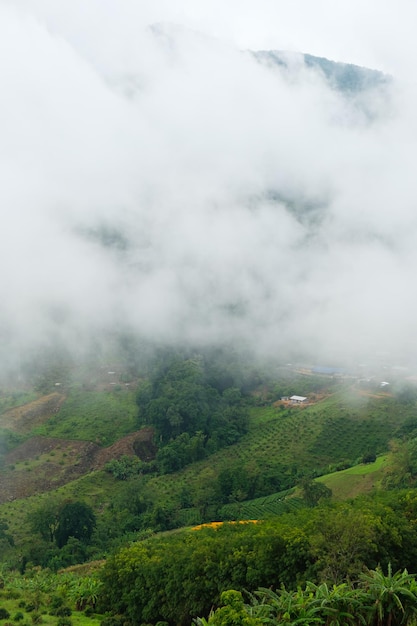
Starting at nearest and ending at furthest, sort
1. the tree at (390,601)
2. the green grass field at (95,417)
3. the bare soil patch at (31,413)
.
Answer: the tree at (390,601) < the green grass field at (95,417) < the bare soil patch at (31,413)

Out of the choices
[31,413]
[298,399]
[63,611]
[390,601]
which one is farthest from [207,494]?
[390,601]

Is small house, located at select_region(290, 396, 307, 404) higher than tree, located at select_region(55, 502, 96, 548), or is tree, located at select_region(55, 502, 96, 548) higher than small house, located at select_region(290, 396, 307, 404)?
small house, located at select_region(290, 396, 307, 404)

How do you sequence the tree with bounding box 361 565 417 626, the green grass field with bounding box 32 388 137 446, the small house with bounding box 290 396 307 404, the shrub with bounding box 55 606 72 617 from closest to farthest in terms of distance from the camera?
1. the tree with bounding box 361 565 417 626
2. the shrub with bounding box 55 606 72 617
3. the green grass field with bounding box 32 388 137 446
4. the small house with bounding box 290 396 307 404

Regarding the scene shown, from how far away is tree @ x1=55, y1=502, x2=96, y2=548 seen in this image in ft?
157

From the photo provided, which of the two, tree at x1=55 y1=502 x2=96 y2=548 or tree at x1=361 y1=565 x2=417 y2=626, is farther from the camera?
tree at x1=55 y1=502 x2=96 y2=548

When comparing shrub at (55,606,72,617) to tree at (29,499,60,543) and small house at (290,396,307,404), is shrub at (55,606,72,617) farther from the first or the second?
small house at (290,396,307,404)

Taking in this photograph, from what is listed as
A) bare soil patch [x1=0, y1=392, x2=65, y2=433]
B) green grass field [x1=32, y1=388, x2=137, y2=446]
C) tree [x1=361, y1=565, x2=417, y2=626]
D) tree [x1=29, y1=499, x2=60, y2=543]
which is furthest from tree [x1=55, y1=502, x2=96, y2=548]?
tree [x1=361, y1=565, x2=417, y2=626]

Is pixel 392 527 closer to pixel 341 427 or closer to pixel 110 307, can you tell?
pixel 341 427

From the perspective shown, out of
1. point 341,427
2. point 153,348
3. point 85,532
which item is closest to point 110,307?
point 153,348

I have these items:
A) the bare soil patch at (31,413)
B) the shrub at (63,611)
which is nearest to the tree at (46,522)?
the shrub at (63,611)

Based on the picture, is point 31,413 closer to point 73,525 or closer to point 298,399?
point 73,525

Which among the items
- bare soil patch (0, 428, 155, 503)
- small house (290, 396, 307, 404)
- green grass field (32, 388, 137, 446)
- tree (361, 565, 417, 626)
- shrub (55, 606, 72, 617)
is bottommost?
bare soil patch (0, 428, 155, 503)

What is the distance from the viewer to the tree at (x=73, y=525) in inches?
1885

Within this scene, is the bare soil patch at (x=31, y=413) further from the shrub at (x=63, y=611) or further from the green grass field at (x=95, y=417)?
the shrub at (x=63, y=611)
